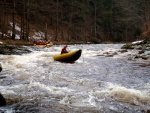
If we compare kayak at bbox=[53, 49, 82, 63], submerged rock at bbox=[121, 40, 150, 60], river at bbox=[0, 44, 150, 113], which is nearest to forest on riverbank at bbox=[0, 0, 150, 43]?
submerged rock at bbox=[121, 40, 150, 60]

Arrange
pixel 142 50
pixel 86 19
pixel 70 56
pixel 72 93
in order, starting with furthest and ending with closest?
pixel 86 19, pixel 142 50, pixel 70 56, pixel 72 93

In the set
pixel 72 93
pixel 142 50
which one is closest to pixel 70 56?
pixel 72 93

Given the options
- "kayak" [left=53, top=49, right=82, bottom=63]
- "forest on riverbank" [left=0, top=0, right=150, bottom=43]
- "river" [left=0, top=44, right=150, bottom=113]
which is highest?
"forest on riverbank" [left=0, top=0, right=150, bottom=43]

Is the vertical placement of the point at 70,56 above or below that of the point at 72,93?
above

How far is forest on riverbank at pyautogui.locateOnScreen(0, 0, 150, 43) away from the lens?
4375 centimetres

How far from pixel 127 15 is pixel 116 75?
178 feet

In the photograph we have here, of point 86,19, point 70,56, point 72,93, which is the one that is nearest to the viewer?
point 72,93

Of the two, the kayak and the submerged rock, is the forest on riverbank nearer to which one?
the submerged rock

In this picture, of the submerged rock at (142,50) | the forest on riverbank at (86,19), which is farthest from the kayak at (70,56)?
the forest on riverbank at (86,19)

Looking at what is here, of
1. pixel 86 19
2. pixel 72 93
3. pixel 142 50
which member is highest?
pixel 86 19

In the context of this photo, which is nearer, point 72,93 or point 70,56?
point 72,93

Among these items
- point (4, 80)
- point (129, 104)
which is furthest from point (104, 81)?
point (4, 80)

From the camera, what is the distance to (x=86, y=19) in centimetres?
5797

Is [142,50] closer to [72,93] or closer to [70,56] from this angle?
[70,56]
